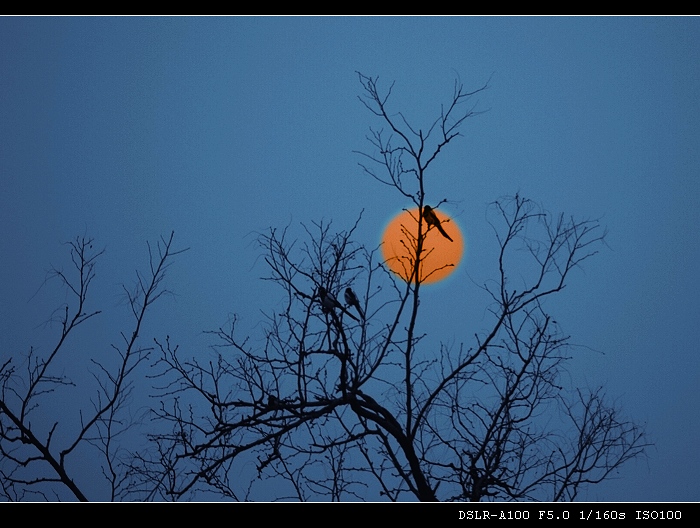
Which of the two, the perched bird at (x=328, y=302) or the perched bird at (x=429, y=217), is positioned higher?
the perched bird at (x=429, y=217)

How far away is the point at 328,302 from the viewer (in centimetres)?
454

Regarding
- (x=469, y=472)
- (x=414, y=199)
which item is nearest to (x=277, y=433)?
(x=469, y=472)

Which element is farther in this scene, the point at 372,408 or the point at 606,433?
the point at 606,433

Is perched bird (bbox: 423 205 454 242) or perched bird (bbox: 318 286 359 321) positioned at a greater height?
perched bird (bbox: 423 205 454 242)

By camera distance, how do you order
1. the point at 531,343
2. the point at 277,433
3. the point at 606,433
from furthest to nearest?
the point at 606,433
the point at 531,343
the point at 277,433

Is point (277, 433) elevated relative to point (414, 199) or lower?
lower

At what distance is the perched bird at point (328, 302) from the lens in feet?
14.5

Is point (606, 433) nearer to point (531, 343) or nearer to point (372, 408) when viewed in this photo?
point (531, 343)

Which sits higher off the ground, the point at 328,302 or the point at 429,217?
the point at 429,217

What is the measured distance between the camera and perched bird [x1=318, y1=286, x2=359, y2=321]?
14.5 ft
